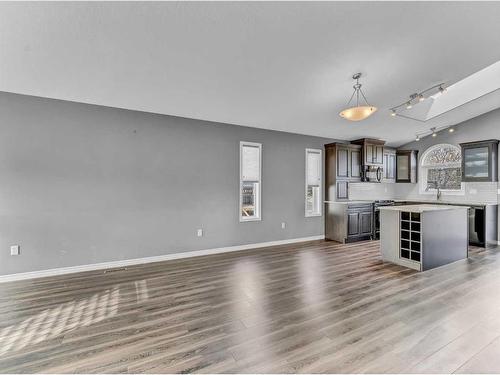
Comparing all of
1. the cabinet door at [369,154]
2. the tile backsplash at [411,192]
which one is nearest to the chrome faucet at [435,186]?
the tile backsplash at [411,192]

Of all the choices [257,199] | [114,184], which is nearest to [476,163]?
[257,199]

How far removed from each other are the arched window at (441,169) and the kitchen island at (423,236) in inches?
96.7

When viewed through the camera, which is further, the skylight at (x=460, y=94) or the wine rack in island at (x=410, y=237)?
the skylight at (x=460, y=94)

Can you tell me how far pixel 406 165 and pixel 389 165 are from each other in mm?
541

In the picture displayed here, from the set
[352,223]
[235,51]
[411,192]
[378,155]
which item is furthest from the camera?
[411,192]

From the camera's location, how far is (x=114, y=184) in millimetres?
4039

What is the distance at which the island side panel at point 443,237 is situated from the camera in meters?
3.75

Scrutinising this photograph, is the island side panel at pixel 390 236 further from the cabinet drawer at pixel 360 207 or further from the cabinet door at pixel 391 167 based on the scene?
the cabinet door at pixel 391 167

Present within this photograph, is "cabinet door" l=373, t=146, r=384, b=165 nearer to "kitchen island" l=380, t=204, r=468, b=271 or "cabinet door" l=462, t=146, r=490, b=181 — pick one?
"cabinet door" l=462, t=146, r=490, b=181

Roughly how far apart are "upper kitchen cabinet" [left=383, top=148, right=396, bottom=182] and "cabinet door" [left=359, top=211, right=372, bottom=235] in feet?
4.26

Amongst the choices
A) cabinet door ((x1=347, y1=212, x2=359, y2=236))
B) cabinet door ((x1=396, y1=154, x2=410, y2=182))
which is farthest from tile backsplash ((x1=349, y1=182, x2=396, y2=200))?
cabinet door ((x1=347, y1=212, x2=359, y2=236))

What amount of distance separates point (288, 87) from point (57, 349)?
12.9ft

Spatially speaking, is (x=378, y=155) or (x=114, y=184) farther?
(x=378, y=155)

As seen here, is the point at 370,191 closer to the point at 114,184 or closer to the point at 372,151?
the point at 372,151
